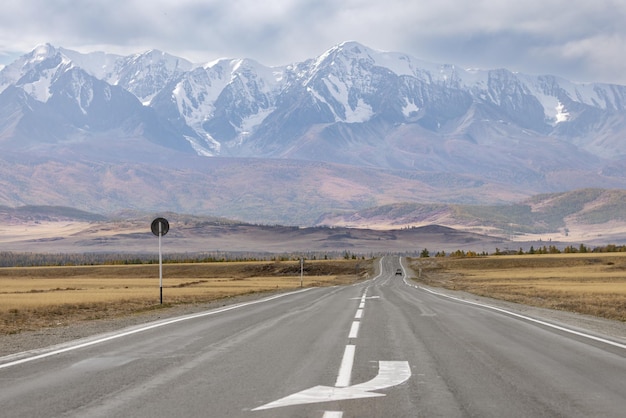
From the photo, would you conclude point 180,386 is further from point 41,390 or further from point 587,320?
point 587,320

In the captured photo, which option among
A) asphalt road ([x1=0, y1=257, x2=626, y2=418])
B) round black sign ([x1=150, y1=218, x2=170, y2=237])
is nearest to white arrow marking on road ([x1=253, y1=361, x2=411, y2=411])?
asphalt road ([x1=0, y1=257, x2=626, y2=418])

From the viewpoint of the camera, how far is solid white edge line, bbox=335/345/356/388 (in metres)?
12.8

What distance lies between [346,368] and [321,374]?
0.77 meters

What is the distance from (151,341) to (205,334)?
2.01 metres

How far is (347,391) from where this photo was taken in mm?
12070

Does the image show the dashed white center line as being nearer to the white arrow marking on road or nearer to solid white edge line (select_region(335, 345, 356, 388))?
solid white edge line (select_region(335, 345, 356, 388))

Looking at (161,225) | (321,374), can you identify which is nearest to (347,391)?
(321,374)

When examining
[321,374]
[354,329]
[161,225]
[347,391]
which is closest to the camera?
[347,391]

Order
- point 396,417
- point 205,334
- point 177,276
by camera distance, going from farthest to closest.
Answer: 1. point 177,276
2. point 205,334
3. point 396,417

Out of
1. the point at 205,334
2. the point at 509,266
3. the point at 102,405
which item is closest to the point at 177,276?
the point at 509,266

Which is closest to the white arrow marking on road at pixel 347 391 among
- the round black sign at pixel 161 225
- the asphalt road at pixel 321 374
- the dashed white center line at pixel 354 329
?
the asphalt road at pixel 321 374

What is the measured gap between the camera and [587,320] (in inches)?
1096

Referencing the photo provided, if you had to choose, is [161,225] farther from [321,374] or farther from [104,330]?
[321,374]

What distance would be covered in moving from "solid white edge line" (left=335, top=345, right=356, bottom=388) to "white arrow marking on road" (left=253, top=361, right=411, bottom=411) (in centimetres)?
31
